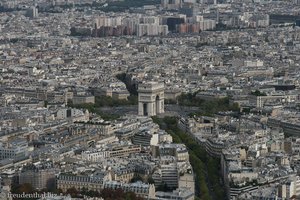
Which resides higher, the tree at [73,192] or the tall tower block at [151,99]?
the tree at [73,192]

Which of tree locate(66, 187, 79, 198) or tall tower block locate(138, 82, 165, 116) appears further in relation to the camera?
tall tower block locate(138, 82, 165, 116)

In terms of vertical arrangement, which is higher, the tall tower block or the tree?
the tree

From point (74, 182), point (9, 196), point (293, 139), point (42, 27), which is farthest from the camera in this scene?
point (42, 27)

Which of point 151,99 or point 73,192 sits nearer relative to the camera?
point 73,192

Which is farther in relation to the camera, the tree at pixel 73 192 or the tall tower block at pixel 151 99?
the tall tower block at pixel 151 99

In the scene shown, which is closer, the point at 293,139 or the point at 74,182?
the point at 74,182

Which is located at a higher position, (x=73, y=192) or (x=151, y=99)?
(x=73, y=192)

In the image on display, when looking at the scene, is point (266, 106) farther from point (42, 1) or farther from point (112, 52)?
point (42, 1)

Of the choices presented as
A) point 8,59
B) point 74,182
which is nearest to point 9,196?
point 74,182
